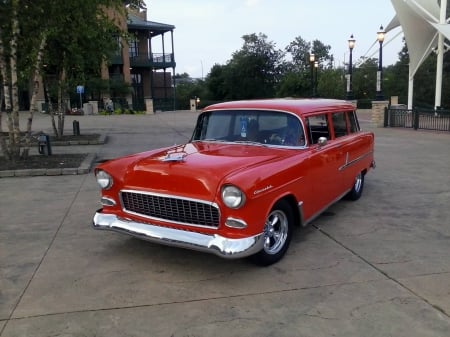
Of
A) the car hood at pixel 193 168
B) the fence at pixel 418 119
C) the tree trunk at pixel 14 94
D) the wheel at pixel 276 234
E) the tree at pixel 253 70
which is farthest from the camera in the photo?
the tree at pixel 253 70

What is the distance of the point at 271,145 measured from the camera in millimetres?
5176

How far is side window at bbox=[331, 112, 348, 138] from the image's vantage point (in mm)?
6102

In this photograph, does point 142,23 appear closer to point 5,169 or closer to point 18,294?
point 5,169

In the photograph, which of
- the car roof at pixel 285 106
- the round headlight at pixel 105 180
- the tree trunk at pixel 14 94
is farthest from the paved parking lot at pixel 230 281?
the tree trunk at pixel 14 94

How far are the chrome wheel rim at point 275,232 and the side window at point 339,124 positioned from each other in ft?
6.37

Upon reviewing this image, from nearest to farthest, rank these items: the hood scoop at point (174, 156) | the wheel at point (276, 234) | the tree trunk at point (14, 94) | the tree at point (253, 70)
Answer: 1. the wheel at point (276, 234)
2. the hood scoop at point (174, 156)
3. the tree trunk at point (14, 94)
4. the tree at point (253, 70)

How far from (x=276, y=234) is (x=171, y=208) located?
1154mm

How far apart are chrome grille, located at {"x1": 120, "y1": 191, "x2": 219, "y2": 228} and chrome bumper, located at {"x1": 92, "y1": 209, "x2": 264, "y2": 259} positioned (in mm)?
116

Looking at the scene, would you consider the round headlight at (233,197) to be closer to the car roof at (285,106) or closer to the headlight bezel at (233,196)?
the headlight bezel at (233,196)

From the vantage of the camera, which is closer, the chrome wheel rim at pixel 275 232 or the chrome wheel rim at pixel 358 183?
the chrome wheel rim at pixel 275 232

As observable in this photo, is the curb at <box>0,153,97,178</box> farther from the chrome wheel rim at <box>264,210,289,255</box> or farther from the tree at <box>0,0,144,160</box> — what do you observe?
the chrome wheel rim at <box>264,210,289,255</box>

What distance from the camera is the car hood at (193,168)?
4070 millimetres

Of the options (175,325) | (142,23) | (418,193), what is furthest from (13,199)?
(142,23)

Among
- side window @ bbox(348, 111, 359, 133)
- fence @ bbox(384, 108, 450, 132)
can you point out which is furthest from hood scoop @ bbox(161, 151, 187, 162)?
fence @ bbox(384, 108, 450, 132)
